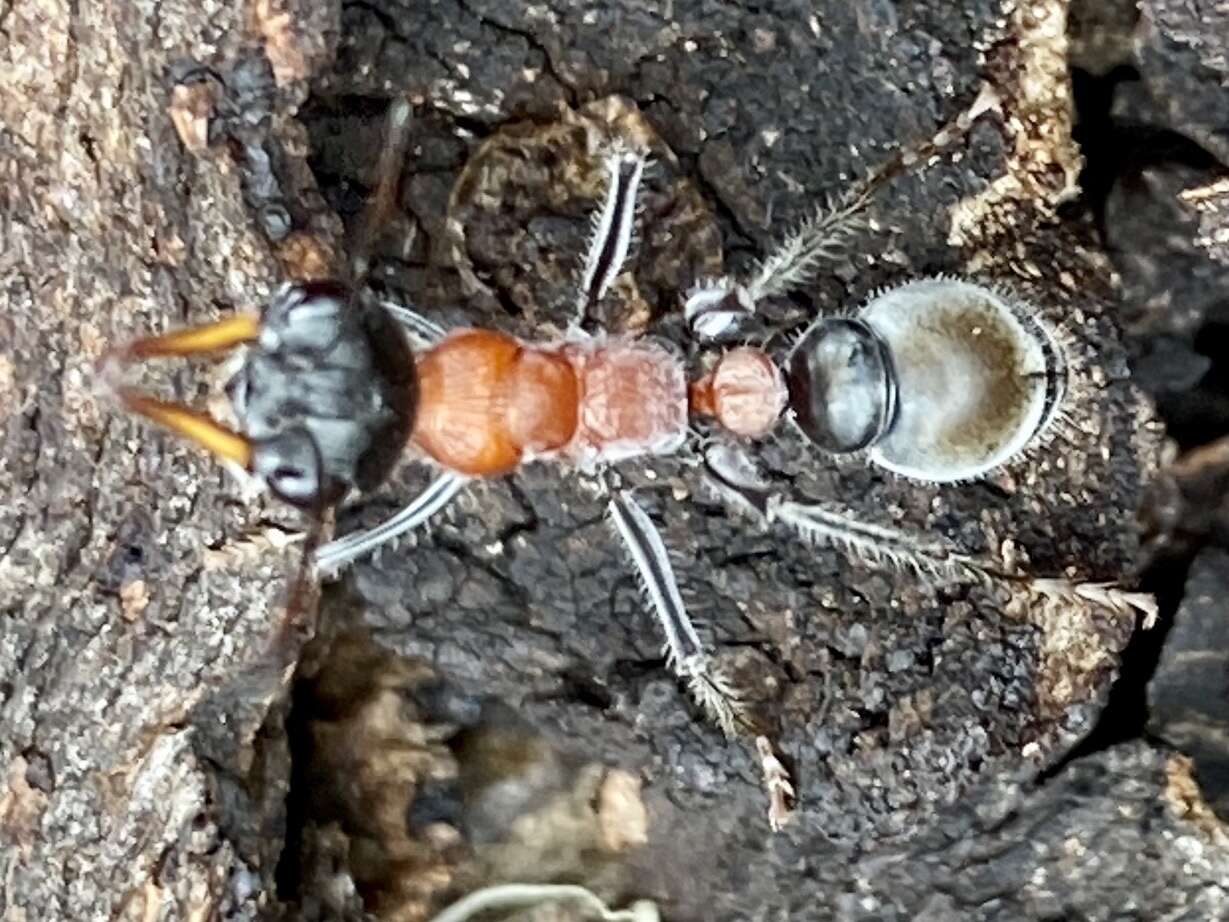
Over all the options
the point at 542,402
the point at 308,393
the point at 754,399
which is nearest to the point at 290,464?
the point at 308,393

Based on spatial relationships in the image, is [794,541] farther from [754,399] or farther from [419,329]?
[419,329]

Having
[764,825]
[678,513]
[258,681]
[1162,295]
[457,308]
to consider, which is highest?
[1162,295]

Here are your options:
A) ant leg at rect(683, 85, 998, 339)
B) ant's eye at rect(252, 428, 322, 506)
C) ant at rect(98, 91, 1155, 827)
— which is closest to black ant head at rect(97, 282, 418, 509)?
ant's eye at rect(252, 428, 322, 506)

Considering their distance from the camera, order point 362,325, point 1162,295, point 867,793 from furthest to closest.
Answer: point 1162,295 < point 867,793 < point 362,325

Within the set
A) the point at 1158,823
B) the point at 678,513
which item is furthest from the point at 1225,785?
the point at 678,513

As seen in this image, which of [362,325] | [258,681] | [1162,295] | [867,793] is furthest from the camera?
[1162,295]

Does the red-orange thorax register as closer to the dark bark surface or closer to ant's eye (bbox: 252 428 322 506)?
the dark bark surface

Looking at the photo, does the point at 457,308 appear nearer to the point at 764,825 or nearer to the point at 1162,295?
the point at 764,825

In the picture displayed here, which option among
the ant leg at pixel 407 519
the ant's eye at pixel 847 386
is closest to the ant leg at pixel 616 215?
the ant's eye at pixel 847 386
